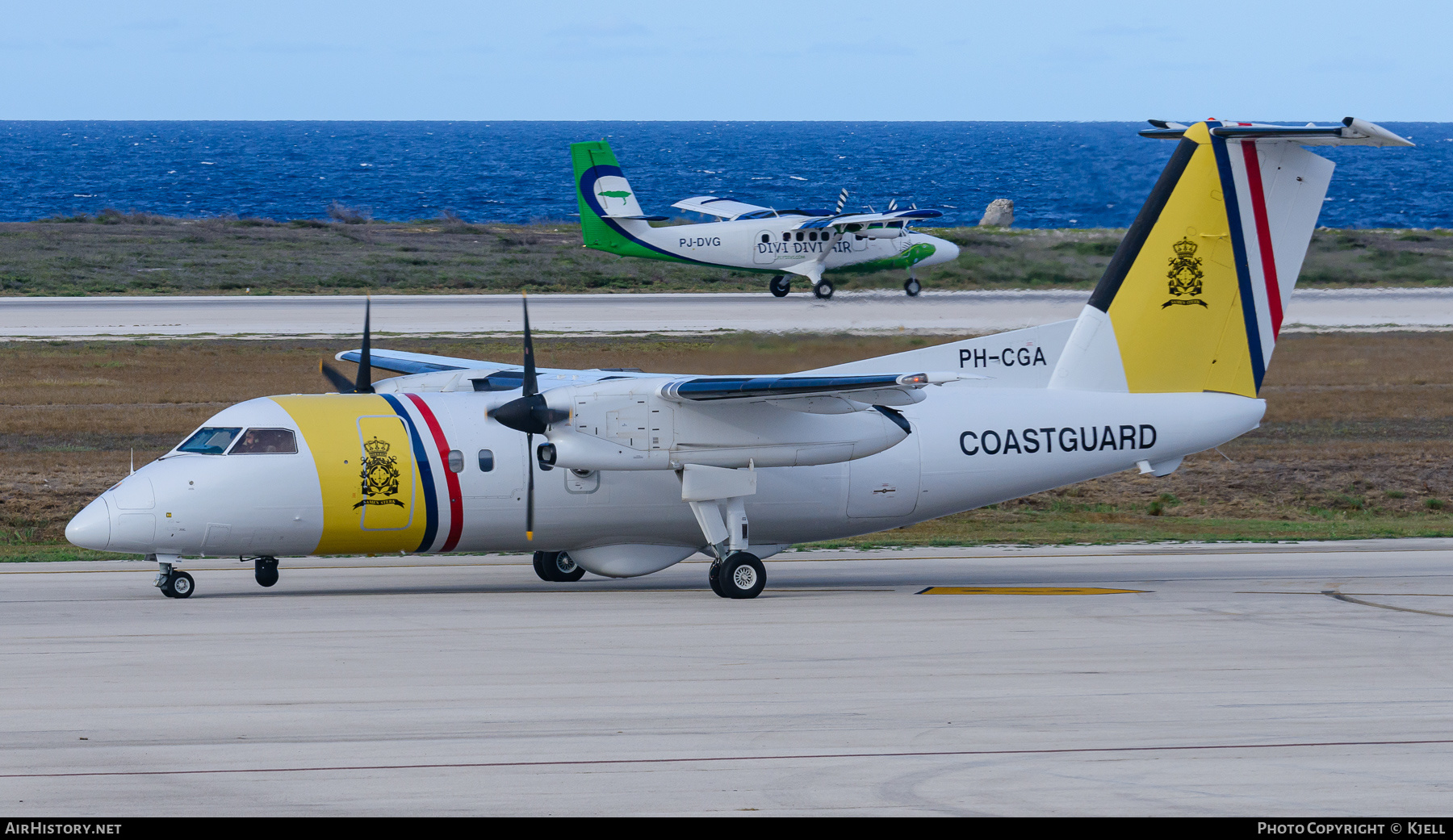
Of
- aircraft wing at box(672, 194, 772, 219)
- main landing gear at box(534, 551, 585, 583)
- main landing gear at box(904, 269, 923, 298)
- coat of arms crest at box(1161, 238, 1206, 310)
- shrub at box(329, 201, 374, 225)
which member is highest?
aircraft wing at box(672, 194, 772, 219)

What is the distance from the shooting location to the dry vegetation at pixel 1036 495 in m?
25.1

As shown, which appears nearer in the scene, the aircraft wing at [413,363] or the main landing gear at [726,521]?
the main landing gear at [726,521]

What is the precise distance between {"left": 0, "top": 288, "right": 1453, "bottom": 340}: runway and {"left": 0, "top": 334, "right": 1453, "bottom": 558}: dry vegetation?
8.34ft

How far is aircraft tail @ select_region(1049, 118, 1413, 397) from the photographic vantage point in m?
19.5

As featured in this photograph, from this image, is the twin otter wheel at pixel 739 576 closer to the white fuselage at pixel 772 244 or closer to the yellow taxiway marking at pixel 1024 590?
the yellow taxiway marking at pixel 1024 590

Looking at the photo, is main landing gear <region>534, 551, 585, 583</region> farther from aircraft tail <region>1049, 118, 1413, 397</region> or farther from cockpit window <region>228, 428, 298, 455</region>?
aircraft tail <region>1049, 118, 1413, 397</region>

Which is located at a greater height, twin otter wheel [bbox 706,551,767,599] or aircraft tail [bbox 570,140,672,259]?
aircraft tail [bbox 570,140,672,259]

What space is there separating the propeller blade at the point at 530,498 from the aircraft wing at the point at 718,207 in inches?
1641

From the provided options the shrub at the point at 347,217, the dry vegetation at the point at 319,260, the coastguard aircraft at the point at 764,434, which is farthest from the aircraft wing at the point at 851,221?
the shrub at the point at 347,217

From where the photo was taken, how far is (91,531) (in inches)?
640

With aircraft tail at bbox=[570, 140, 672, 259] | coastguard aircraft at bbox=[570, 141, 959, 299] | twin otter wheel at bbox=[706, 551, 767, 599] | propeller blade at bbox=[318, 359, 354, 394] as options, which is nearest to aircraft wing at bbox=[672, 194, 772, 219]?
coastguard aircraft at bbox=[570, 141, 959, 299]

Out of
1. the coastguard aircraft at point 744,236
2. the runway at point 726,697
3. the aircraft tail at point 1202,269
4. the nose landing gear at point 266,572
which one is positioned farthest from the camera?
the coastguard aircraft at point 744,236

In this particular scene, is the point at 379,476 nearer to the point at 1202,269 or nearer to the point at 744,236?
the point at 1202,269
